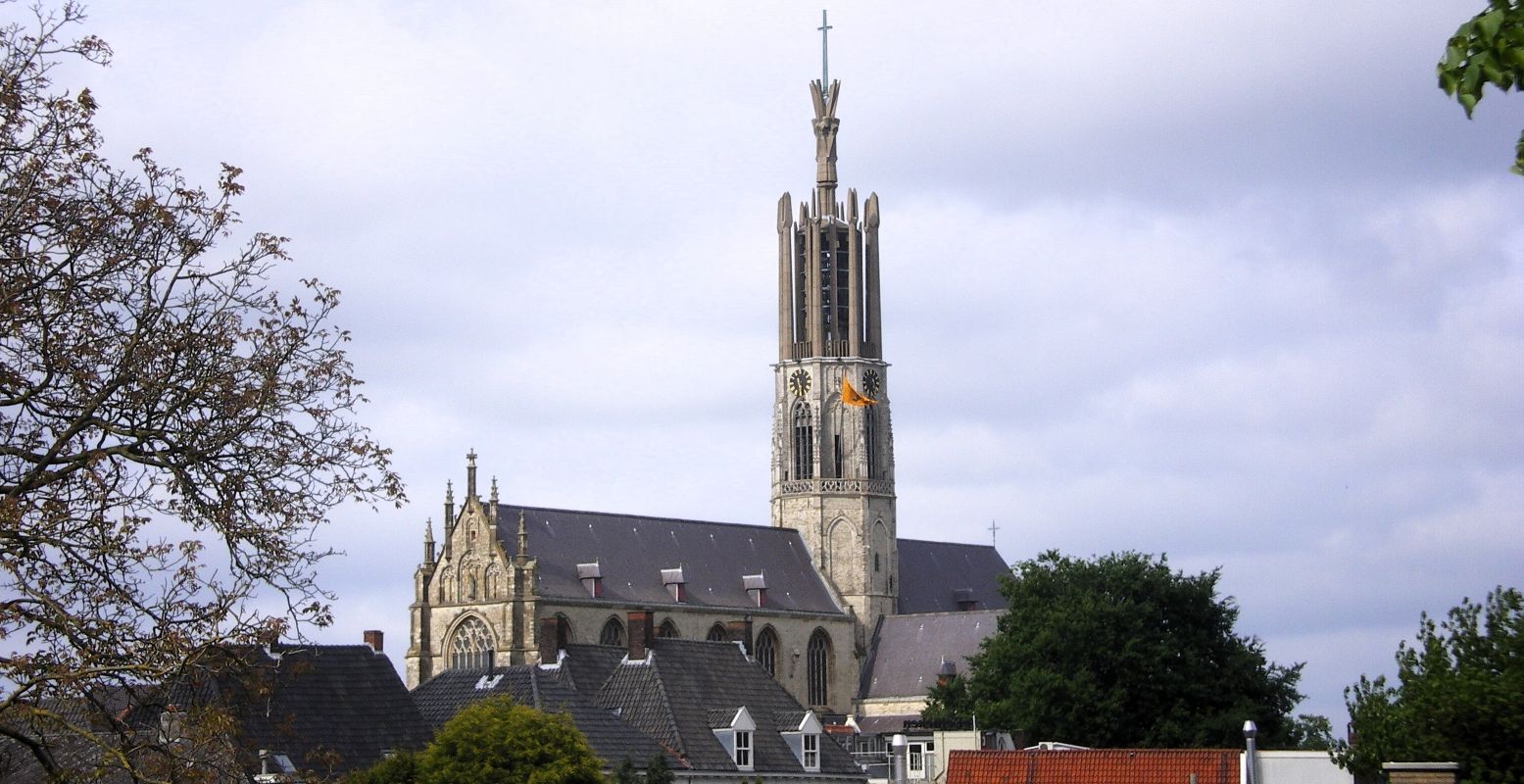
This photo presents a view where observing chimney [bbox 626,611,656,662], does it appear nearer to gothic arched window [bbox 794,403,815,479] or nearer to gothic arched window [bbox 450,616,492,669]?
gothic arched window [bbox 450,616,492,669]

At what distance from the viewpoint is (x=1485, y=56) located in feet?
24.4

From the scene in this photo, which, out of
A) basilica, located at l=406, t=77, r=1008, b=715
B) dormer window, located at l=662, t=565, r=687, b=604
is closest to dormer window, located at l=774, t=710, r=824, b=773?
basilica, located at l=406, t=77, r=1008, b=715

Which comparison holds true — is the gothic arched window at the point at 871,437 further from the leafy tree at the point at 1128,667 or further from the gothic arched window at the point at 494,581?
the leafy tree at the point at 1128,667

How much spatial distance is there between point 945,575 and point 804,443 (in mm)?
9834

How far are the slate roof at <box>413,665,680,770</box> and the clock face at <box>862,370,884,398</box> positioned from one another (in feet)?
141

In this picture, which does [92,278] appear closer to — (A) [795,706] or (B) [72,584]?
(B) [72,584]

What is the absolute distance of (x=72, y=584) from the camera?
13.5 meters

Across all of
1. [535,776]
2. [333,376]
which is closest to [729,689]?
[535,776]

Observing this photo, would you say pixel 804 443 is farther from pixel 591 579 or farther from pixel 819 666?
pixel 591 579

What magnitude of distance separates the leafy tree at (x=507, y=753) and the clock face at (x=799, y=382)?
53.6 m

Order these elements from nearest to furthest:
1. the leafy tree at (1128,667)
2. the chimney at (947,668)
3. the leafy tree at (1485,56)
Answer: the leafy tree at (1485,56)
the leafy tree at (1128,667)
the chimney at (947,668)

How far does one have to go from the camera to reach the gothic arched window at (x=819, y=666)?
84062mm

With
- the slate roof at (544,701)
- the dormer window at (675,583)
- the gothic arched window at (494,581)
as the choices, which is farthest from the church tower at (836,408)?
the slate roof at (544,701)

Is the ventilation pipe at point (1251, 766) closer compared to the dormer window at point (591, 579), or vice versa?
the ventilation pipe at point (1251, 766)
